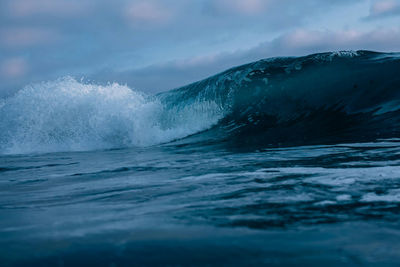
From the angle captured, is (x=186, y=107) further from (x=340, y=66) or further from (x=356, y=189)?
(x=356, y=189)

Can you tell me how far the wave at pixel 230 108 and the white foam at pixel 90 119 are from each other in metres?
0.02

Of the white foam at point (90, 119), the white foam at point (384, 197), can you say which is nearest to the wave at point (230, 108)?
the white foam at point (90, 119)

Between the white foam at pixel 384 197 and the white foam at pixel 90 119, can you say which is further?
the white foam at pixel 90 119

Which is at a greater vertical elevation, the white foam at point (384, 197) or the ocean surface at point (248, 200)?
the ocean surface at point (248, 200)

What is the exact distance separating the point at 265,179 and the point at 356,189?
0.69 meters

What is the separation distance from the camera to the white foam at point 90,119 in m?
8.93

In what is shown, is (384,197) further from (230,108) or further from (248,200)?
(230,108)

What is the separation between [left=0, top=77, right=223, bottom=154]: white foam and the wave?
0.07 ft

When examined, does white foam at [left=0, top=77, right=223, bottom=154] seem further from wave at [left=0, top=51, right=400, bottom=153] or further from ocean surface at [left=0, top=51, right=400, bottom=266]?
ocean surface at [left=0, top=51, right=400, bottom=266]

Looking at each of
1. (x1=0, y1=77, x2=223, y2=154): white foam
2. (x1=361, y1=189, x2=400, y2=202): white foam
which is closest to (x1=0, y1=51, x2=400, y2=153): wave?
→ (x1=0, y1=77, x2=223, y2=154): white foam

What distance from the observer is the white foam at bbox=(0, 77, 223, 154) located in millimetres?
8930

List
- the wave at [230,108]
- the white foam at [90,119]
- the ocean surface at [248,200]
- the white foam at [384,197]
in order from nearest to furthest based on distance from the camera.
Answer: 1. the ocean surface at [248,200]
2. the white foam at [384,197]
3. the wave at [230,108]
4. the white foam at [90,119]

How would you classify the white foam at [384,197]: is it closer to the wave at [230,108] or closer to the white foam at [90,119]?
the wave at [230,108]

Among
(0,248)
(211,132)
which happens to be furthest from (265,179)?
(211,132)
